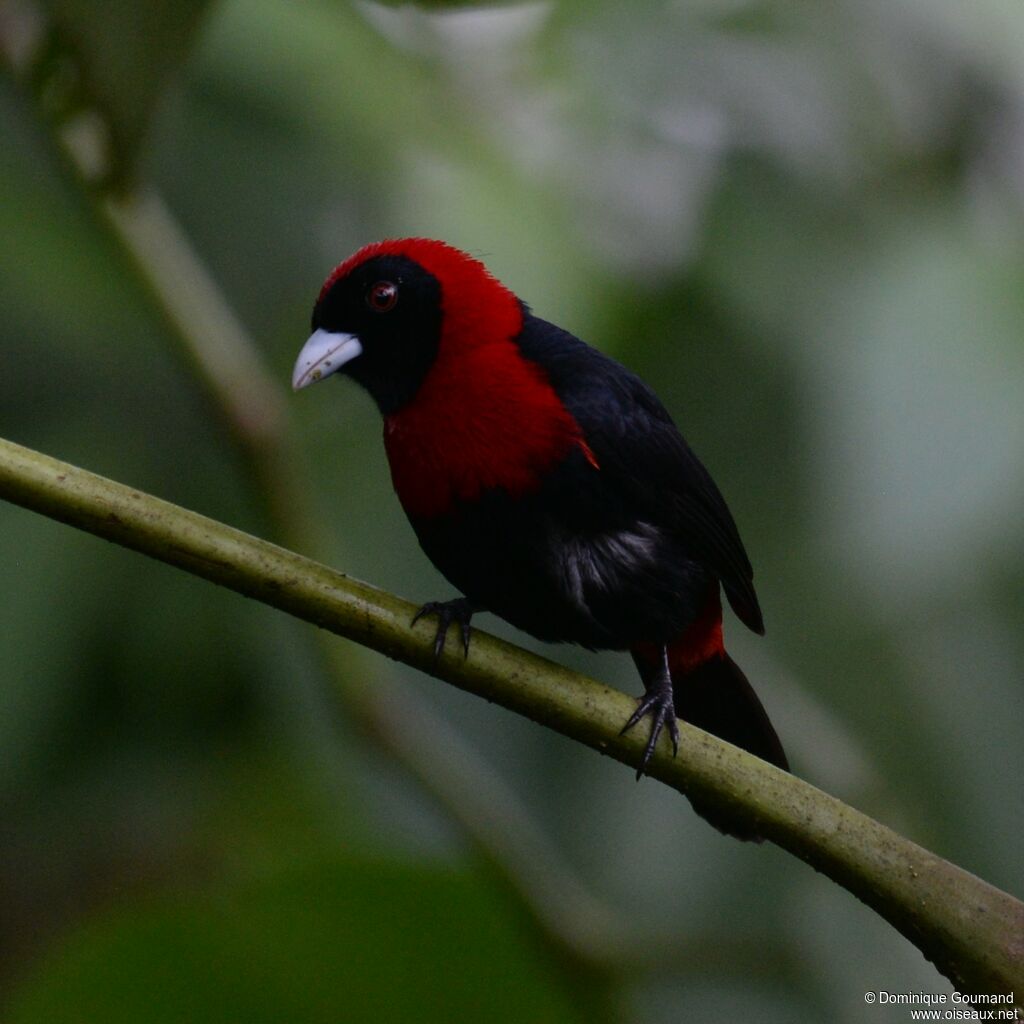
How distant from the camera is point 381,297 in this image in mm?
2854

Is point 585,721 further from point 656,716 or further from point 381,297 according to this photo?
point 381,297

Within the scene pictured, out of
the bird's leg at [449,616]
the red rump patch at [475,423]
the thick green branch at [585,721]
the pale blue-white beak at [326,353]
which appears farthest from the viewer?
the pale blue-white beak at [326,353]

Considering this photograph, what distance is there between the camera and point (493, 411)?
8.55ft

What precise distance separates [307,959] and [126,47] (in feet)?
4.70

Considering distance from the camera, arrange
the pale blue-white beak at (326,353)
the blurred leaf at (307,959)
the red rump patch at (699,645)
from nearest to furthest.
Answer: the blurred leaf at (307,959), the pale blue-white beak at (326,353), the red rump patch at (699,645)

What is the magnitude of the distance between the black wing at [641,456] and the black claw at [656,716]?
280 mm

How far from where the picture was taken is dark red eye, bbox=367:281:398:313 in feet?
9.35

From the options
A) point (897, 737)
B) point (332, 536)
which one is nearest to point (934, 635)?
point (897, 737)

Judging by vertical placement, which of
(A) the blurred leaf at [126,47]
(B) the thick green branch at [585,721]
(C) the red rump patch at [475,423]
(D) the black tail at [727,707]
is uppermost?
(A) the blurred leaf at [126,47]

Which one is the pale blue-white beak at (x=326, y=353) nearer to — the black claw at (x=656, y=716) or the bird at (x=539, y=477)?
the bird at (x=539, y=477)

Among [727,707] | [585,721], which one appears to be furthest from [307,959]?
[727,707]

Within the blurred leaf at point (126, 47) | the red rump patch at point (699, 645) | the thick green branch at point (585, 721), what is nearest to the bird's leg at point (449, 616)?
the thick green branch at point (585, 721)

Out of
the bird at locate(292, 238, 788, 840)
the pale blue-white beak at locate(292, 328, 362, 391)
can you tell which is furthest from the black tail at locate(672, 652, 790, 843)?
the pale blue-white beak at locate(292, 328, 362, 391)

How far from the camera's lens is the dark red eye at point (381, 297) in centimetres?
285
